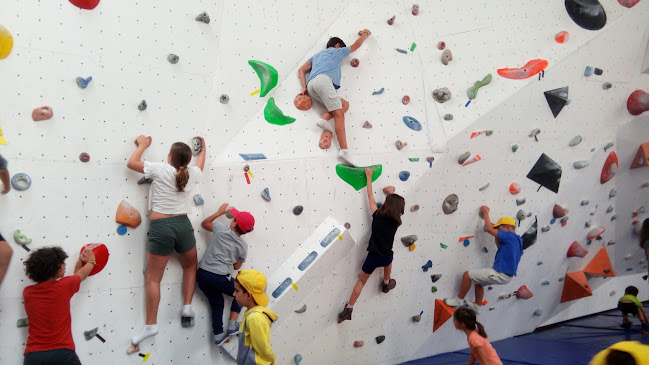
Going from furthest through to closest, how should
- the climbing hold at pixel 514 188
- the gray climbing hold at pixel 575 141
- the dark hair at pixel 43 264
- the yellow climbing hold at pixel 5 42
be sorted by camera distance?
the gray climbing hold at pixel 575 141 < the climbing hold at pixel 514 188 < the yellow climbing hold at pixel 5 42 < the dark hair at pixel 43 264

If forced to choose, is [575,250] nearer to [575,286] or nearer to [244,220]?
[575,286]

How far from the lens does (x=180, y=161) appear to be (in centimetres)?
307

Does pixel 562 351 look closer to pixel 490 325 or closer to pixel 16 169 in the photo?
pixel 490 325

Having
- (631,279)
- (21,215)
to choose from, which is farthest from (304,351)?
(631,279)

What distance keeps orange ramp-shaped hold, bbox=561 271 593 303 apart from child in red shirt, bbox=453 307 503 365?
7.88 ft

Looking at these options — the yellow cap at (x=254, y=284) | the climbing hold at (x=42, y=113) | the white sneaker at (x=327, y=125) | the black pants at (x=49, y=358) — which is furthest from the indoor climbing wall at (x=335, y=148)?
the yellow cap at (x=254, y=284)

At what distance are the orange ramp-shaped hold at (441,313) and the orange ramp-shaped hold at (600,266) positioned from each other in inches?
71.0

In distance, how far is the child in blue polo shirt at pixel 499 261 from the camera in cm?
434

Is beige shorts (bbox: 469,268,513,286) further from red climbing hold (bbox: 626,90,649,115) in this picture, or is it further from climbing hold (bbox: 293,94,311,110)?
red climbing hold (bbox: 626,90,649,115)

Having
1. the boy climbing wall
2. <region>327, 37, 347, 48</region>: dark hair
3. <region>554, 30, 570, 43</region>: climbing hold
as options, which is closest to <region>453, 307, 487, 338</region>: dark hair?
the boy climbing wall

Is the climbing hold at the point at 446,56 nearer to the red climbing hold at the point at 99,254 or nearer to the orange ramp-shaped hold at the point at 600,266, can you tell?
the orange ramp-shaped hold at the point at 600,266

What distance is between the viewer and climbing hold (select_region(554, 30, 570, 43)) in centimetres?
473

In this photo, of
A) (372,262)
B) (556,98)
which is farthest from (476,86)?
(372,262)

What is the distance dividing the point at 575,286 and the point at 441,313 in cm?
166
